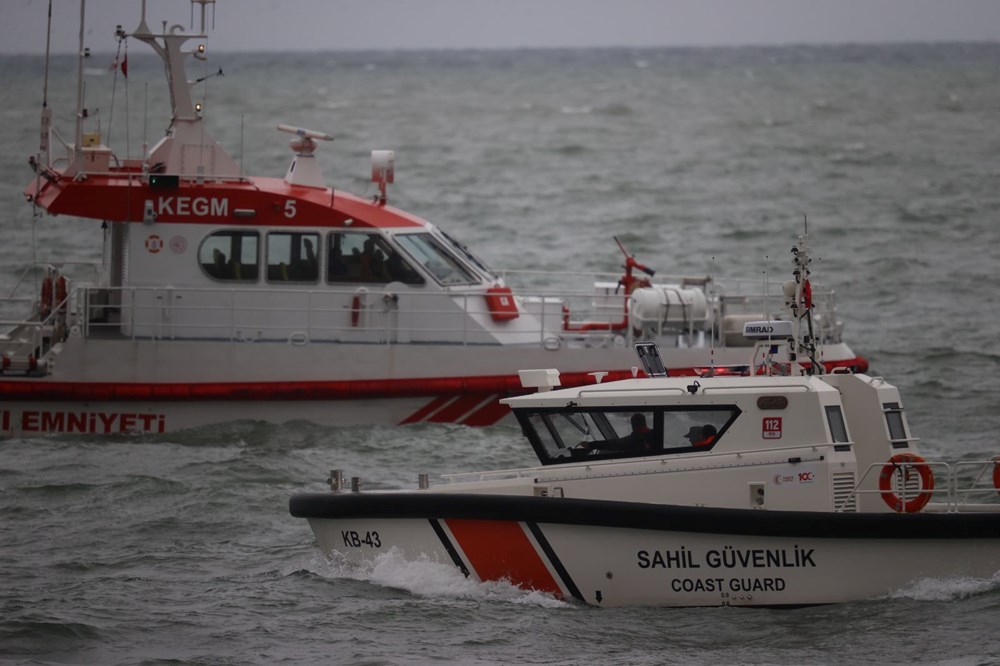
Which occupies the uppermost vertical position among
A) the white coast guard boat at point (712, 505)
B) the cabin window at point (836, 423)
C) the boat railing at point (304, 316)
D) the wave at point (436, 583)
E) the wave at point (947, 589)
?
the boat railing at point (304, 316)

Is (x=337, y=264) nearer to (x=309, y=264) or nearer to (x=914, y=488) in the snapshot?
(x=309, y=264)

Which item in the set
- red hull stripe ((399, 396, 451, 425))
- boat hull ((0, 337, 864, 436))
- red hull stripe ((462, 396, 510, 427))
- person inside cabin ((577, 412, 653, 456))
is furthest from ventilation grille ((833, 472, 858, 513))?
red hull stripe ((399, 396, 451, 425))

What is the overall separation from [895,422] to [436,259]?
22.6 feet

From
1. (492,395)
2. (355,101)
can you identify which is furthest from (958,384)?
(355,101)

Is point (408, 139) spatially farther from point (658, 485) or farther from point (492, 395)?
point (658, 485)

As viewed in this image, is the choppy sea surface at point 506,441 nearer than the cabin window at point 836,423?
Yes

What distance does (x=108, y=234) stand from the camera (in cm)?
1770

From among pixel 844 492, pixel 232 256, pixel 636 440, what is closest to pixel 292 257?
pixel 232 256

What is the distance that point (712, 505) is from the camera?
11438mm

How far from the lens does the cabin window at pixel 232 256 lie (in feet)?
56.5

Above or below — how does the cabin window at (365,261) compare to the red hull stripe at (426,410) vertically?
above

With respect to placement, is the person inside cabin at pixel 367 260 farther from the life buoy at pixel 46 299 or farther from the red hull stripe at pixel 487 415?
the life buoy at pixel 46 299

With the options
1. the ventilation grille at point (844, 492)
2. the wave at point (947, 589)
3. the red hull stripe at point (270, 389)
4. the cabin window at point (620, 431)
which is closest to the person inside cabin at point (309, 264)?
the red hull stripe at point (270, 389)

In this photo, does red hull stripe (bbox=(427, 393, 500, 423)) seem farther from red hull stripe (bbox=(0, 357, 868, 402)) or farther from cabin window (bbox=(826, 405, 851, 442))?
cabin window (bbox=(826, 405, 851, 442))
